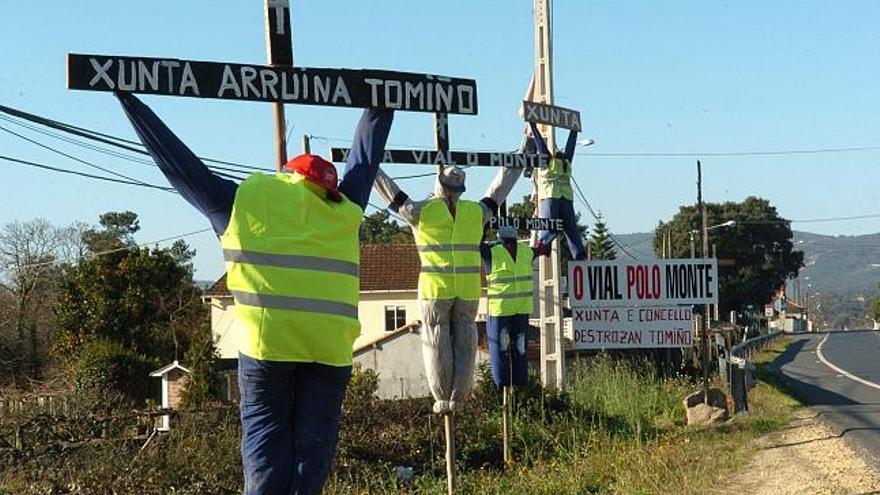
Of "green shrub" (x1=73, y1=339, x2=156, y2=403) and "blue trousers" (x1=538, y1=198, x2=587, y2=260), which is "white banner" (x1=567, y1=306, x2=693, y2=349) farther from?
"green shrub" (x1=73, y1=339, x2=156, y2=403)

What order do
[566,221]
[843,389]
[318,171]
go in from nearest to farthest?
[318,171] → [566,221] → [843,389]

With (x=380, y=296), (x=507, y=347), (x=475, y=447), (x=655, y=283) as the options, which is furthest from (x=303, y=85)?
(x=380, y=296)

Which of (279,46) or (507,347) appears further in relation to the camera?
(507,347)

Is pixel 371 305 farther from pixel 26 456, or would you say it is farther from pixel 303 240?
pixel 303 240

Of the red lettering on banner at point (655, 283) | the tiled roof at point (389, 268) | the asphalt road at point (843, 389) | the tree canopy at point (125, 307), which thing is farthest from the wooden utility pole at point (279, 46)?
the tiled roof at point (389, 268)

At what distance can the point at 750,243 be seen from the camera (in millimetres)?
79250

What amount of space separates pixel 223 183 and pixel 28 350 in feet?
144

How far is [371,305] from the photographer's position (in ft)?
172

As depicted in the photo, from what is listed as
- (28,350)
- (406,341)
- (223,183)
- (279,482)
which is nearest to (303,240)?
(223,183)

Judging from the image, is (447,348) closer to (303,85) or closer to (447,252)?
(447,252)

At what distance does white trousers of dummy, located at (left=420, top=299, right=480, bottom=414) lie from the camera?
8430 millimetres

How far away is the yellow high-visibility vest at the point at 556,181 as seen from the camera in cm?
1398

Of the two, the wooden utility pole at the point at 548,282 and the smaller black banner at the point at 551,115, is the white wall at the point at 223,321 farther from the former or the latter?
the smaller black banner at the point at 551,115

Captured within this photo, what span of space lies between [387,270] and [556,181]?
4007 cm
